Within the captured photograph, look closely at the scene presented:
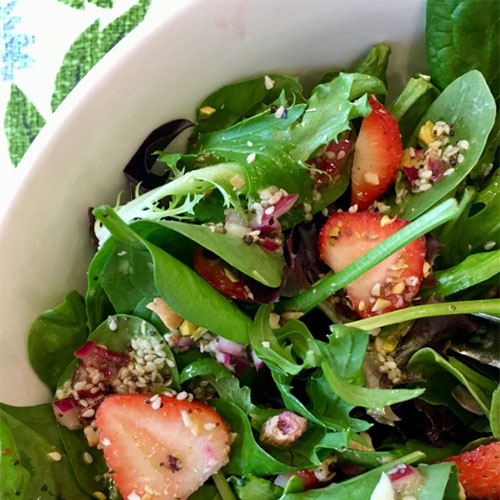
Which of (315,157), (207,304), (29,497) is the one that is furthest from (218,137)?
(29,497)

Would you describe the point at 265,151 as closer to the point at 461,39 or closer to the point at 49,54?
the point at 461,39

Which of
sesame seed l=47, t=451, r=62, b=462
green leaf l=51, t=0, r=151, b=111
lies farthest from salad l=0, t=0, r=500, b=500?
green leaf l=51, t=0, r=151, b=111

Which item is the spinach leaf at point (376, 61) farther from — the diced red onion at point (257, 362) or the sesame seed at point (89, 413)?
the sesame seed at point (89, 413)

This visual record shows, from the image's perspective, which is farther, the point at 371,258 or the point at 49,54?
the point at 49,54

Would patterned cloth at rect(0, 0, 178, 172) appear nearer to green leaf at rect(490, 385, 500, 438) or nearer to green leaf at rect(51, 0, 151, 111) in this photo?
green leaf at rect(51, 0, 151, 111)

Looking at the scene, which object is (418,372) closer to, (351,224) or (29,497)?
(351,224)

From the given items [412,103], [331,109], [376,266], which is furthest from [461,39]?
[376,266]

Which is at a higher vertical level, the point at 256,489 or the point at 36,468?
the point at 36,468
